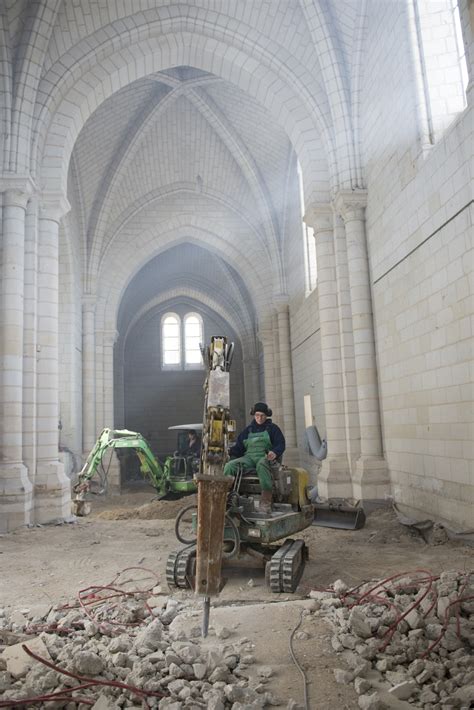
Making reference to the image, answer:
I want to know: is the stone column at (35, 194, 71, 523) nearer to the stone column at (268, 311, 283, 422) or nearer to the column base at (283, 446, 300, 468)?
the column base at (283, 446, 300, 468)

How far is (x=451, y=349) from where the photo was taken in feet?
22.7

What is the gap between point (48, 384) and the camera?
32.8 feet

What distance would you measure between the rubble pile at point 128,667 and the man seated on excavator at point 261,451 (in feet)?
5.96

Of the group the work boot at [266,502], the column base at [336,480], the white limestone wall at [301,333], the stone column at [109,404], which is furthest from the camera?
the stone column at [109,404]

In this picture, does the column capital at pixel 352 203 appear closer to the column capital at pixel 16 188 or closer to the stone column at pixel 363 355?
the stone column at pixel 363 355

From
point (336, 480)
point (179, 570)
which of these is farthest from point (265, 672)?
point (336, 480)

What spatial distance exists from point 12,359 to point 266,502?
5502 millimetres

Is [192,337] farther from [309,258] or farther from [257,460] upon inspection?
[257,460]

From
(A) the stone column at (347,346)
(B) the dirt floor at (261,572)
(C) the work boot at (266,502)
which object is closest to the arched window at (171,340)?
(B) the dirt floor at (261,572)

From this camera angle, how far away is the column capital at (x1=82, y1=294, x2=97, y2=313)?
17328mm

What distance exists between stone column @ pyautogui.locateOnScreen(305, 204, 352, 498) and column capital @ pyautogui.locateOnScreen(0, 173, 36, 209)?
5.15 m

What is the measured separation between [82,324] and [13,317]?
8.27 metres

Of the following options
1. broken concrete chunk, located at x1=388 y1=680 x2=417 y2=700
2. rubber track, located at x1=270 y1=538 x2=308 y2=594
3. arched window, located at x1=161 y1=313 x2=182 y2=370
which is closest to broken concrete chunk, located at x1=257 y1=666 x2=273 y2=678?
broken concrete chunk, located at x1=388 y1=680 x2=417 y2=700

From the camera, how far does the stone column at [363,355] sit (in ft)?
31.0
